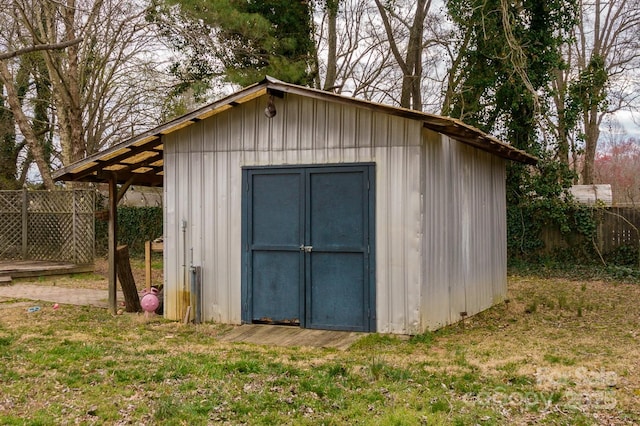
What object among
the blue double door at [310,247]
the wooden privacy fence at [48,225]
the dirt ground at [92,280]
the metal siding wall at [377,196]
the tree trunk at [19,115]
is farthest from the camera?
the tree trunk at [19,115]

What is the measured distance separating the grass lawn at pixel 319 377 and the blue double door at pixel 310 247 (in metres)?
0.71

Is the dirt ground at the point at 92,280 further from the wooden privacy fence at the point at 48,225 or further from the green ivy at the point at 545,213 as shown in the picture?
the green ivy at the point at 545,213

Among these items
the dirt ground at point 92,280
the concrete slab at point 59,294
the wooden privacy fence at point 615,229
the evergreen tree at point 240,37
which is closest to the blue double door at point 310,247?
the concrete slab at point 59,294

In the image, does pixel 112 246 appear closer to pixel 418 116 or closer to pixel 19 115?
pixel 418 116

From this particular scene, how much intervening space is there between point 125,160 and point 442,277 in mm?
5146

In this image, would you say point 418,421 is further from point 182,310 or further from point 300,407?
point 182,310

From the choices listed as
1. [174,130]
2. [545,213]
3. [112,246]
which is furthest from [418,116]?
[545,213]

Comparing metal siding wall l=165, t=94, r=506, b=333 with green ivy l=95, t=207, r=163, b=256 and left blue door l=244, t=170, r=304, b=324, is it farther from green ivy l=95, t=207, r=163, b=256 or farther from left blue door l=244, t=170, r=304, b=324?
green ivy l=95, t=207, r=163, b=256

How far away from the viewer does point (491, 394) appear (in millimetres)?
5355

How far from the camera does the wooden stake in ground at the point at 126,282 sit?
32.3ft

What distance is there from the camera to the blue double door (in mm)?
8125

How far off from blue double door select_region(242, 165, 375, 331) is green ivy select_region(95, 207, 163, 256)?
12.0 metres

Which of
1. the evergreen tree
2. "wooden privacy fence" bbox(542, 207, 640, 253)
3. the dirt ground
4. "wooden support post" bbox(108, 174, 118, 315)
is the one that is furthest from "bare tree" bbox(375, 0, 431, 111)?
"wooden support post" bbox(108, 174, 118, 315)

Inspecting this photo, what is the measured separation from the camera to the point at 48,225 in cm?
1705
